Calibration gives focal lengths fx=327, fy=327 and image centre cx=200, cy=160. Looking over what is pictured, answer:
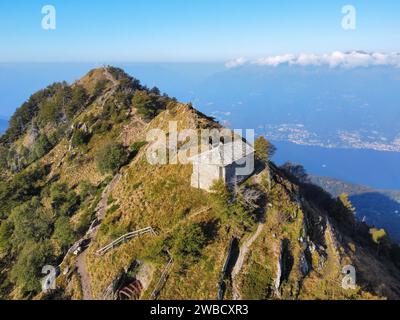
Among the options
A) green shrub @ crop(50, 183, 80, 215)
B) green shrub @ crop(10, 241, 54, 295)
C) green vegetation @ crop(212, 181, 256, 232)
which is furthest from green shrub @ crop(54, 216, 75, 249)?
green vegetation @ crop(212, 181, 256, 232)

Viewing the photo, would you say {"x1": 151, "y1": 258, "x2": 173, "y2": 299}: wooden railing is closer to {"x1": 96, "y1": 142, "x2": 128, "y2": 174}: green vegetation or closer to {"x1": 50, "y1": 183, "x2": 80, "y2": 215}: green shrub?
Answer: {"x1": 96, "y1": 142, "x2": 128, "y2": 174}: green vegetation

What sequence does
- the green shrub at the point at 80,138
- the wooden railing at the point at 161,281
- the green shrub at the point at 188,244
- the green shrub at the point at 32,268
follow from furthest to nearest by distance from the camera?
the green shrub at the point at 80,138
the green shrub at the point at 32,268
the green shrub at the point at 188,244
the wooden railing at the point at 161,281

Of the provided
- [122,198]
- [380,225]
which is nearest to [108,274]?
[122,198]

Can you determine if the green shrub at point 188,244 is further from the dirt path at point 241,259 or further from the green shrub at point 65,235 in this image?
the green shrub at point 65,235

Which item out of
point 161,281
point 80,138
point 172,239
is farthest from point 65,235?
point 80,138

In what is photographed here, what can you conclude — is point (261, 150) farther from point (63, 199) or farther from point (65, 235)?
point (63, 199)

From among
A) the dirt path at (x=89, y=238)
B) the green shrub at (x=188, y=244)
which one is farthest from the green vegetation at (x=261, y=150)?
the dirt path at (x=89, y=238)
